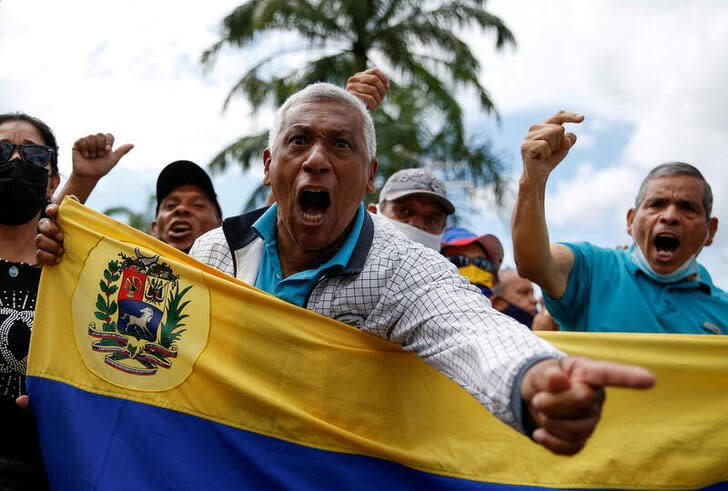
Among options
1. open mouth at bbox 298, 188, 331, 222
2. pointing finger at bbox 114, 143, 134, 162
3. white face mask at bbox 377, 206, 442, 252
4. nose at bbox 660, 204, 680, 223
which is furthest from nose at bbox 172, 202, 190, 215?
nose at bbox 660, 204, 680, 223

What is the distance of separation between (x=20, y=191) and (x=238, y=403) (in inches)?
51.3

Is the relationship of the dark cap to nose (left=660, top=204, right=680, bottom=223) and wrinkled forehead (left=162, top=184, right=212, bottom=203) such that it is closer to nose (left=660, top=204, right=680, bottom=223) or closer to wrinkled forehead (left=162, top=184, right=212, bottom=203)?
wrinkled forehead (left=162, top=184, right=212, bottom=203)

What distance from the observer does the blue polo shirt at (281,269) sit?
2.94 m

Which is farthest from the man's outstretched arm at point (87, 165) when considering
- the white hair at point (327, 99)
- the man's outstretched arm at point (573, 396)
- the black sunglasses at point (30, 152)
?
the man's outstretched arm at point (573, 396)

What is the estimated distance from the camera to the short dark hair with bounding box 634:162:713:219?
4262 millimetres

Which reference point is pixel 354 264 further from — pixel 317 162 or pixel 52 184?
pixel 52 184

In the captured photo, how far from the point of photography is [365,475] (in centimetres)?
288

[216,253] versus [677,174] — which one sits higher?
[677,174]

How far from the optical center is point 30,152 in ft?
11.3

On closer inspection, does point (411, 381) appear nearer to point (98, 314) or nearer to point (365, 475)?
point (365, 475)

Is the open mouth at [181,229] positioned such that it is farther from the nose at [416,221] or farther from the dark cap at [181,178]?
the nose at [416,221]

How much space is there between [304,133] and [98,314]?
103 cm

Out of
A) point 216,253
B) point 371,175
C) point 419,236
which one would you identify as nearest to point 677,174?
point 419,236

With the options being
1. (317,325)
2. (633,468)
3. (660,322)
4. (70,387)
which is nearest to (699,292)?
(660,322)
